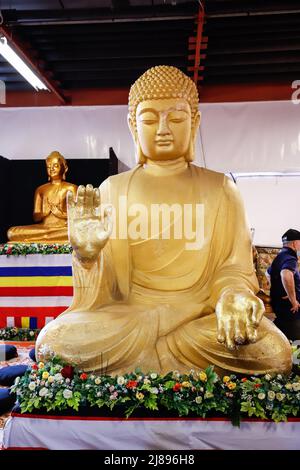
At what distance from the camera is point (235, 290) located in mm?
1807

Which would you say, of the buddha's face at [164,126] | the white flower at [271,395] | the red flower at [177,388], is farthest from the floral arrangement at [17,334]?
the white flower at [271,395]

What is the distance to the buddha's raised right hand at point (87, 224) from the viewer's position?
1.90m

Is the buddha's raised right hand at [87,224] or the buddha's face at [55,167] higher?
the buddha's face at [55,167]

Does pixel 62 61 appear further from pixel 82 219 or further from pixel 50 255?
pixel 82 219

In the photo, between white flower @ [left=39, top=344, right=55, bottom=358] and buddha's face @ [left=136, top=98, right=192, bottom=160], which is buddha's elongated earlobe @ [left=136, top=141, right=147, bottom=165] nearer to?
buddha's face @ [left=136, top=98, right=192, bottom=160]

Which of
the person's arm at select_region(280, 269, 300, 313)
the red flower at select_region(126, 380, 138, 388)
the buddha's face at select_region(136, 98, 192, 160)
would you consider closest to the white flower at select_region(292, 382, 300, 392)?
the red flower at select_region(126, 380, 138, 388)

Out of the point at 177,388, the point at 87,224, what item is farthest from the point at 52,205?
the point at 177,388

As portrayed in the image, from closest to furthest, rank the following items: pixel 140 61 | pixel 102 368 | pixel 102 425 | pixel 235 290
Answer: pixel 102 425
pixel 235 290
pixel 102 368
pixel 140 61

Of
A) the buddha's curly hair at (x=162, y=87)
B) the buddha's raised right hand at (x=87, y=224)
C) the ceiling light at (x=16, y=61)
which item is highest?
the ceiling light at (x=16, y=61)

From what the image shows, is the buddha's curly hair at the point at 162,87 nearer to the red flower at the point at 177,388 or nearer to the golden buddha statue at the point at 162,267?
the golden buddha statue at the point at 162,267

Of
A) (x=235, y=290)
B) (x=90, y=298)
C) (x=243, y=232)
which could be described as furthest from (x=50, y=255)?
(x=235, y=290)

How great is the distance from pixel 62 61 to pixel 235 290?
15.2 ft

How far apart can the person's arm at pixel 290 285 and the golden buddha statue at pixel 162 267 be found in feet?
4.87

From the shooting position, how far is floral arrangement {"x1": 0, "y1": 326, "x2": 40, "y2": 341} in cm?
397
